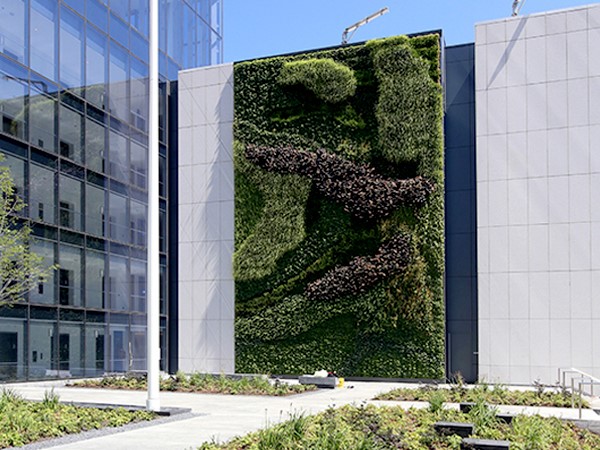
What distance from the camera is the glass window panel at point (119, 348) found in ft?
95.5

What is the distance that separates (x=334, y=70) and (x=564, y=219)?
32.2ft

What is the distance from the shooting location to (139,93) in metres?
31.7

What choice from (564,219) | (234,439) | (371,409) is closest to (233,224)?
(564,219)

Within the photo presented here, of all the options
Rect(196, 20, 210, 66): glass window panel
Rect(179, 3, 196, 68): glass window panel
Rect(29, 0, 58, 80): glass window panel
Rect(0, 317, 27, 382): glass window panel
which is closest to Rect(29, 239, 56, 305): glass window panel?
Rect(0, 317, 27, 382): glass window panel

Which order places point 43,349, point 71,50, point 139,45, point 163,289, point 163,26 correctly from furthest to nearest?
point 163,26, point 139,45, point 163,289, point 71,50, point 43,349

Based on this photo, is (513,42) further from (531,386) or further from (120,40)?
(120,40)

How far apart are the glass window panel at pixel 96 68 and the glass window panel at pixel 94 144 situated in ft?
2.90

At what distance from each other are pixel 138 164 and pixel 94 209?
377 centimetres

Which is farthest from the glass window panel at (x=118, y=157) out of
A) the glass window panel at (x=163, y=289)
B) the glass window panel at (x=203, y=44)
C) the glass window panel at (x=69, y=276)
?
the glass window panel at (x=203, y=44)

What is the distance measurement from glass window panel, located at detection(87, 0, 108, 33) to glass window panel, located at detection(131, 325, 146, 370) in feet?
40.6

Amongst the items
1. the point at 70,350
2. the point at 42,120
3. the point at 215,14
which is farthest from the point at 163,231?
the point at 215,14

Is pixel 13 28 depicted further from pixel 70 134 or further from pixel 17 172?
pixel 17 172

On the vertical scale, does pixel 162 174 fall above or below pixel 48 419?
above

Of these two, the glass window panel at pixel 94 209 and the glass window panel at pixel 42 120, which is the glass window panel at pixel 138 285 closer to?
the glass window panel at pixel 94 209
